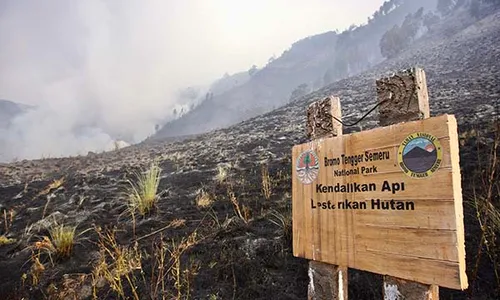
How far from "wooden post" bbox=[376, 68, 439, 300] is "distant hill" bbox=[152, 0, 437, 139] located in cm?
3619

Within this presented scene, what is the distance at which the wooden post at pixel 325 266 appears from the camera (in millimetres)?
1917

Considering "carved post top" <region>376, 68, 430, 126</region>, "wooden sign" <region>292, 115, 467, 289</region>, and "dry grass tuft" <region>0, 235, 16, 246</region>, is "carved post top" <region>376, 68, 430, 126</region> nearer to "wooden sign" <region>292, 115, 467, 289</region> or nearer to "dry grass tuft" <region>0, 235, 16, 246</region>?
"wooden sign" <region>292, 115, 467, 289</region>

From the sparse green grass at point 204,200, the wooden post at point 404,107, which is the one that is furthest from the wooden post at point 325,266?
the sparse green grass at point 204,200

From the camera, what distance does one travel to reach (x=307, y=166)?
211 centimetres

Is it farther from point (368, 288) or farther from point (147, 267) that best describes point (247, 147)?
point (368, 288)

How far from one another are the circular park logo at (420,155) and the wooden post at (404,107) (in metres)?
0.19

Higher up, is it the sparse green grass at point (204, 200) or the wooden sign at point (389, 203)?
the wooden sign at point (389, 203)

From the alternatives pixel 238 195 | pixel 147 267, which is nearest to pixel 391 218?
pixel 147 267

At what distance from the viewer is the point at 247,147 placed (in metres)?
9.96

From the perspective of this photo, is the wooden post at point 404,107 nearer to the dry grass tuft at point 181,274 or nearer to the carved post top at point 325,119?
the carved post top at point 325,119

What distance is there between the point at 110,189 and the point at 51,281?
13.8 ft

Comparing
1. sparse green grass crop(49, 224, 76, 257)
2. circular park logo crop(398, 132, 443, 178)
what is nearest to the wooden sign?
circular park logo crop(398, 132, 443, 178)

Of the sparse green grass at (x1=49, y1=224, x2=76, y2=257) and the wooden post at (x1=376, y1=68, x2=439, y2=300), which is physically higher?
the wooden post at (x1=376, y1=68, x2=439, y2=300)

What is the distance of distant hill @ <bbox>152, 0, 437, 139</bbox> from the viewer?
43.5 m
